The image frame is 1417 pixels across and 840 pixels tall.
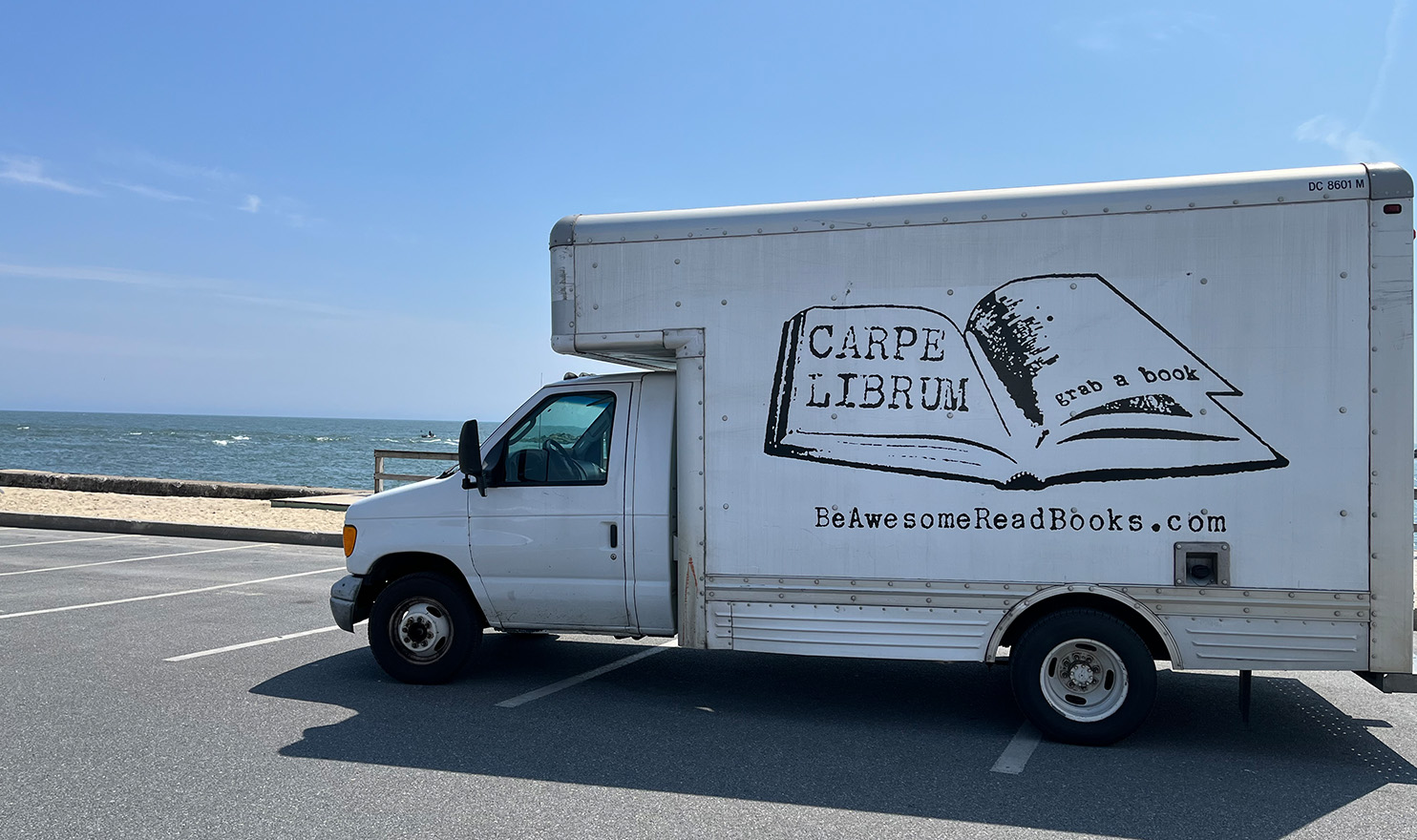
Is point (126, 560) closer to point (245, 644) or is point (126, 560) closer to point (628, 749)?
point (245, 644)

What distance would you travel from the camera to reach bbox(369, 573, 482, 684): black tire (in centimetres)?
657

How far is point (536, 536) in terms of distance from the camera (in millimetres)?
6406

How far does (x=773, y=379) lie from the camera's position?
5793 millimetres

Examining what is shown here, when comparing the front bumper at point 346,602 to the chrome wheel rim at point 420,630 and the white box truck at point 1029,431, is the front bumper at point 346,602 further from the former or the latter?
the white box truck at point 1029,431

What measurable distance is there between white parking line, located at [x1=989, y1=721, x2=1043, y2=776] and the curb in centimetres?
1056

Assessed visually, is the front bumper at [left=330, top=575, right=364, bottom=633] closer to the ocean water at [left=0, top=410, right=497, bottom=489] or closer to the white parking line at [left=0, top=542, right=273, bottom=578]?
the white parking line at [left=0, top=542, right=273, bottom=578]

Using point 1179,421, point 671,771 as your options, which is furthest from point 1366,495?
point 671,771

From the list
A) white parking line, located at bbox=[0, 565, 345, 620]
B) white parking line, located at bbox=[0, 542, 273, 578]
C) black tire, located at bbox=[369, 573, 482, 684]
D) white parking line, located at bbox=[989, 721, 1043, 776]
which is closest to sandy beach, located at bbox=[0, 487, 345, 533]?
white parking line, located at bbox=[0, 542, 273, 578]

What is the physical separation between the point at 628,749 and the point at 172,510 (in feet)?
47.6

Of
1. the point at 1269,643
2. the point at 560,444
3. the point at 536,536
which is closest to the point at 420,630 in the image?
the point at 536,536

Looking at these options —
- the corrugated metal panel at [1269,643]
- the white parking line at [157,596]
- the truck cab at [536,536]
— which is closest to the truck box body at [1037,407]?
the corrugated metal panel at [1269,643]

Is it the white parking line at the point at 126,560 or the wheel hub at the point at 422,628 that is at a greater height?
the wheel hub at the point at 422,628

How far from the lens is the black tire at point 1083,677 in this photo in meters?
5.34

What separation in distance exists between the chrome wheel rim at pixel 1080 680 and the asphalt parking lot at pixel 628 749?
0.71 ft
